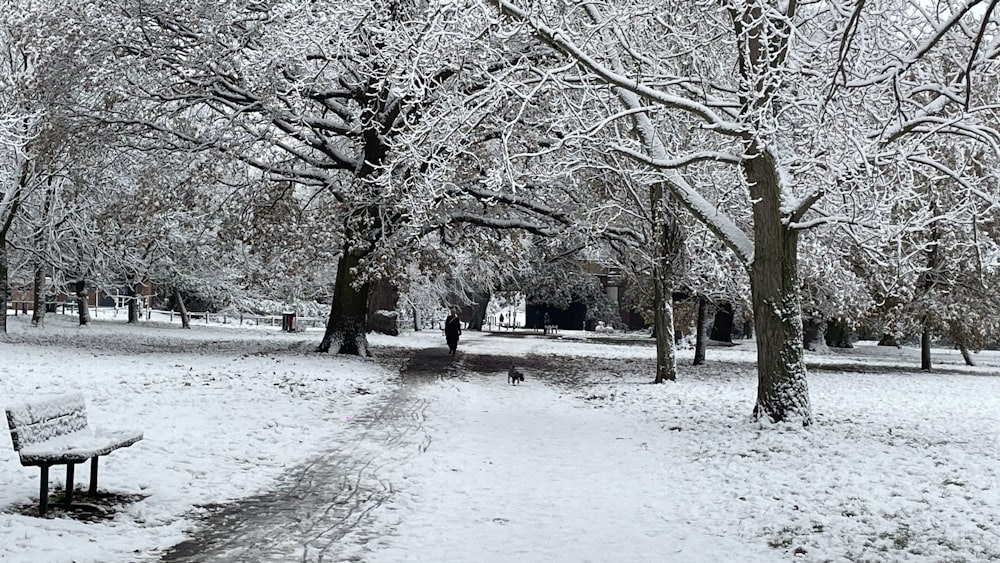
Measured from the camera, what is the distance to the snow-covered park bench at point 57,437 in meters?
6.27

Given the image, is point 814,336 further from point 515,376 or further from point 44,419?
point 44,419

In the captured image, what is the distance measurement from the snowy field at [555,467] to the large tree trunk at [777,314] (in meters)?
0.59

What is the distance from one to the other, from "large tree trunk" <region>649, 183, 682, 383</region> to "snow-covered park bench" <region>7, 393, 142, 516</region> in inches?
537

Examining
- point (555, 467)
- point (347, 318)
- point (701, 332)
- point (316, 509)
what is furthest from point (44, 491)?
point (701, 332)

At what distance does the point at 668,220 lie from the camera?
19438 mm

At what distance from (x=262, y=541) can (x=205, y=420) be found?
5188mm

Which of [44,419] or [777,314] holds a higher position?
[777,314]

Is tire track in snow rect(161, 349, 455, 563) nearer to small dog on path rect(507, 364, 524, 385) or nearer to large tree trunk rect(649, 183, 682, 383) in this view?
small dog on path rect(507, 364, 524, 385)

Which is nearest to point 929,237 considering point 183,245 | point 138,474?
point 138,474

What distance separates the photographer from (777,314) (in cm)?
1194

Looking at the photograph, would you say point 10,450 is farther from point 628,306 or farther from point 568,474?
point 628,306

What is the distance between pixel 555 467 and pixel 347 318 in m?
13.9

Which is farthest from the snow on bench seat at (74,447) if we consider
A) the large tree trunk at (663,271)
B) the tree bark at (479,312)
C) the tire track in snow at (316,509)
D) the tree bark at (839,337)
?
the tree bark at (479,312)

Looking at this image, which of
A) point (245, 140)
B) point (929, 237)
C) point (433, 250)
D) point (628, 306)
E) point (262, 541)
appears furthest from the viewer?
point (628, 306)
